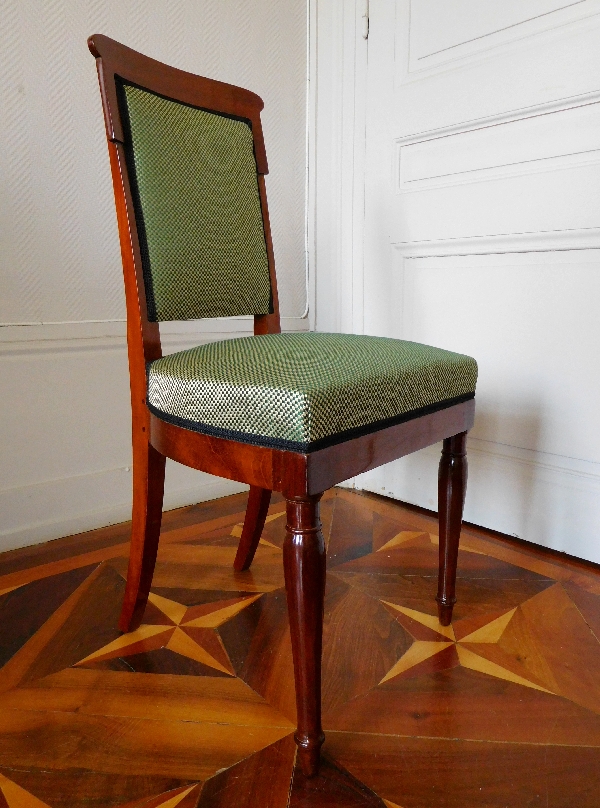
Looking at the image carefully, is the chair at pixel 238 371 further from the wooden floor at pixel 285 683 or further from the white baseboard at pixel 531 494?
the white baseboard at pixel 531 494

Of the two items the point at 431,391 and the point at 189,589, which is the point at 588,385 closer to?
the point at 431,391

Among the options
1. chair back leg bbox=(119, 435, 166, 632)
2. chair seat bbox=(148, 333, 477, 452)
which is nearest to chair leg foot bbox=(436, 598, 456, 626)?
chair seat bbox=(148, 333, 477, 452)

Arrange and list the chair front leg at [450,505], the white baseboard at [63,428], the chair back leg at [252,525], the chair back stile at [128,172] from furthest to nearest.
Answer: the white baseboard at [63,428]
the chair back leg at [252,525]
the chair front leg at [450,505]
the chair back stile at [128,172]

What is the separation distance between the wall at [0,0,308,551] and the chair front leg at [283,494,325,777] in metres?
0.85

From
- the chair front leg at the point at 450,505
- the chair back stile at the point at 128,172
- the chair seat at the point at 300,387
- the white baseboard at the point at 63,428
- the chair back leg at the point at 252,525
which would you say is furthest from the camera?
the white baseboard at the point at 63,428

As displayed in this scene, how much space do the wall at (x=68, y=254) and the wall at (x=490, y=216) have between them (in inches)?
14.0

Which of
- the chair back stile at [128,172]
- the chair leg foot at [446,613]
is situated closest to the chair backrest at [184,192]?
the chair back stile at [128,172]

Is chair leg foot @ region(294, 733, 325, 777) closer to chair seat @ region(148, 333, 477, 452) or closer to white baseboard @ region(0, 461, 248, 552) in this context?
chair seat @ region(148, 333, 477, 452)

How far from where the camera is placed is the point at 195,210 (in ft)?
2.96

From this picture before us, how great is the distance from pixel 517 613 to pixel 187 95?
1.02 metres

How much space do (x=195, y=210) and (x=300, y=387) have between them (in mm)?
433

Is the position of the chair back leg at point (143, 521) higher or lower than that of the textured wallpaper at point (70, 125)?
lower

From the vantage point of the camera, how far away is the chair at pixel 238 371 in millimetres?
629

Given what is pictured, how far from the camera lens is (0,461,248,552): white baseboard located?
1264 mm
